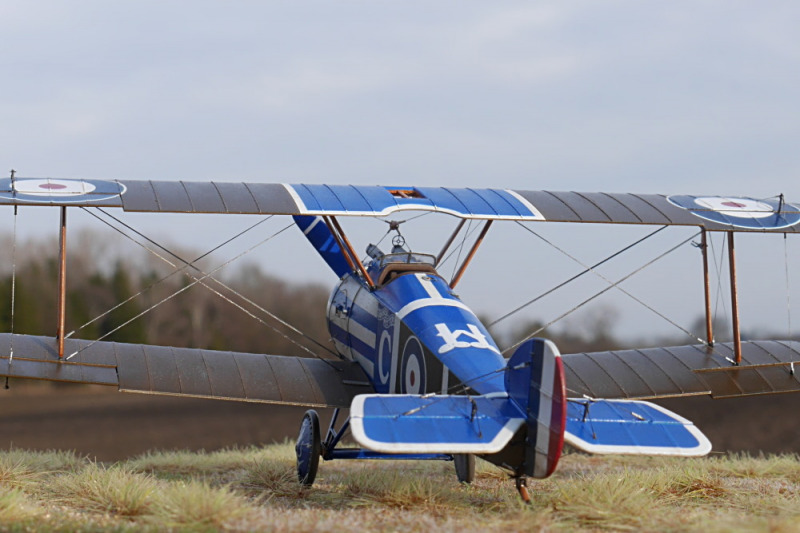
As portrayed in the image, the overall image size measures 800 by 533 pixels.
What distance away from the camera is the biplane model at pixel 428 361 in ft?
18.2

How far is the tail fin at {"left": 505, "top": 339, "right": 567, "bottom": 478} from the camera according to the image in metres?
5.36

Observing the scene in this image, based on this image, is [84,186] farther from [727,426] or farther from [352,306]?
[727,426]

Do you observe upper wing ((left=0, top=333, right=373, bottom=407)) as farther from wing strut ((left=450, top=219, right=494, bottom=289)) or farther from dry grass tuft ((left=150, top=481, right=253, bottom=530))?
dry grass tuft ((left=150, top=481, right=253, bottom=530))

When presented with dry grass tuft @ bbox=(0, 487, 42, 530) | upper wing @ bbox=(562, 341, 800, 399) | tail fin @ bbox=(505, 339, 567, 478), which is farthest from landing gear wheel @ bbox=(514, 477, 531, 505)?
dry grass tuft @ bbox=(0, 487, 42, 530)

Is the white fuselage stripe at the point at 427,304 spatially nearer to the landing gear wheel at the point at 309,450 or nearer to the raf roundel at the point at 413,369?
the raf roundel at the point at 413,369

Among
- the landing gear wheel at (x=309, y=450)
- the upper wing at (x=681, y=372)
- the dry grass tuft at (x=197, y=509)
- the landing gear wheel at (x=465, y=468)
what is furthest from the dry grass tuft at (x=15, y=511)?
the upper wing at (x=681, y=372)

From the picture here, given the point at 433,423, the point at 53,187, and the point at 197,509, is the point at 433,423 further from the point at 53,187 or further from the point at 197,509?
the point at 53,187

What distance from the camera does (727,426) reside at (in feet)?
51.6

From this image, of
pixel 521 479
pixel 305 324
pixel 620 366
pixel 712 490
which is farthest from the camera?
pixel 305 324

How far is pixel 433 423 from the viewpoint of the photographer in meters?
5.48

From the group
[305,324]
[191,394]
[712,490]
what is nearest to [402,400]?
[191,394]

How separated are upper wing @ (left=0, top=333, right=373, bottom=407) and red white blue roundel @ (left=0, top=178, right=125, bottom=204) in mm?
1386

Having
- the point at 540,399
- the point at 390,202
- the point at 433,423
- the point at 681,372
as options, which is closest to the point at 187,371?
the point at 390,202

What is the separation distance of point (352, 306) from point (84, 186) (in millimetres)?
2720
